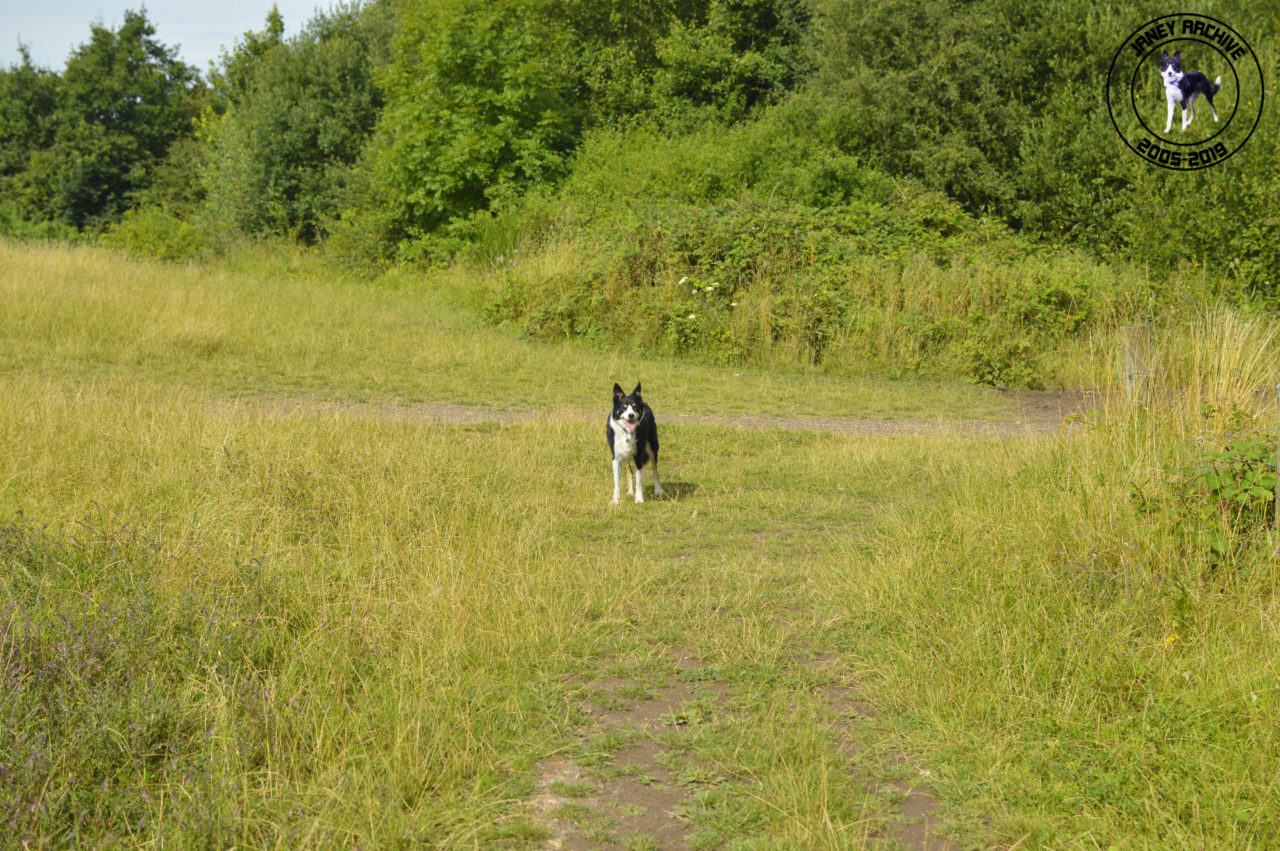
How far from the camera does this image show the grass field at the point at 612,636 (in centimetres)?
374

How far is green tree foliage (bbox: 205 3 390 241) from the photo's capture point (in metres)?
32.6

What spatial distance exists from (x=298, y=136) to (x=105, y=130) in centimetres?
1313

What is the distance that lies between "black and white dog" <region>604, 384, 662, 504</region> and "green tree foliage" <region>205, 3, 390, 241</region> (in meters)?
24.9

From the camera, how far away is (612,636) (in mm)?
5395

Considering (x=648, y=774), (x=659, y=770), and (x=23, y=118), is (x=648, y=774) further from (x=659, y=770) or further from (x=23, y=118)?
(x=23, y=118)

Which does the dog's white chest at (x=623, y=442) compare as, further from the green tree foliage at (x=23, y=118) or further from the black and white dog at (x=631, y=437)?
the green tree foliage at (x=23, y=118)

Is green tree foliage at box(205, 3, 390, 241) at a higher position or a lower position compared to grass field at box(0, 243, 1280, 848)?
higher

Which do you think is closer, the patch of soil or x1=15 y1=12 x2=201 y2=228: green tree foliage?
the patch of soil

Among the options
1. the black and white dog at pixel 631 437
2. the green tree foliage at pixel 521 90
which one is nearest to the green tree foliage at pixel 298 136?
the green tree foliage at pixel 521 90

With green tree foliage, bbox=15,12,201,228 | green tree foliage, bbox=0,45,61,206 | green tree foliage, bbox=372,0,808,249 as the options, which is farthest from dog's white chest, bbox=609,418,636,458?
green tree foliage, bbox=0,45,61,206

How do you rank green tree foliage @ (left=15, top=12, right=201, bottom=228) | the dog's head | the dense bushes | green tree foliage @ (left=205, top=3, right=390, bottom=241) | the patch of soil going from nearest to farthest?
the patch of soil < the dog's head < the dense bushes < green tree foliage @ (left=205, top=3, right=390, bottom=241) < green tree foliage @ (left=15, top=12, right=201, bottom=228)

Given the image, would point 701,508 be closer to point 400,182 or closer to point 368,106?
point 400,182

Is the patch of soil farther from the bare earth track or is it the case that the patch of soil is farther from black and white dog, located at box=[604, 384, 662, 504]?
black and white dog, located at box=[604, 384, 662, 504]

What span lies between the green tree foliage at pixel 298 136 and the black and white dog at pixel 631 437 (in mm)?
24853
